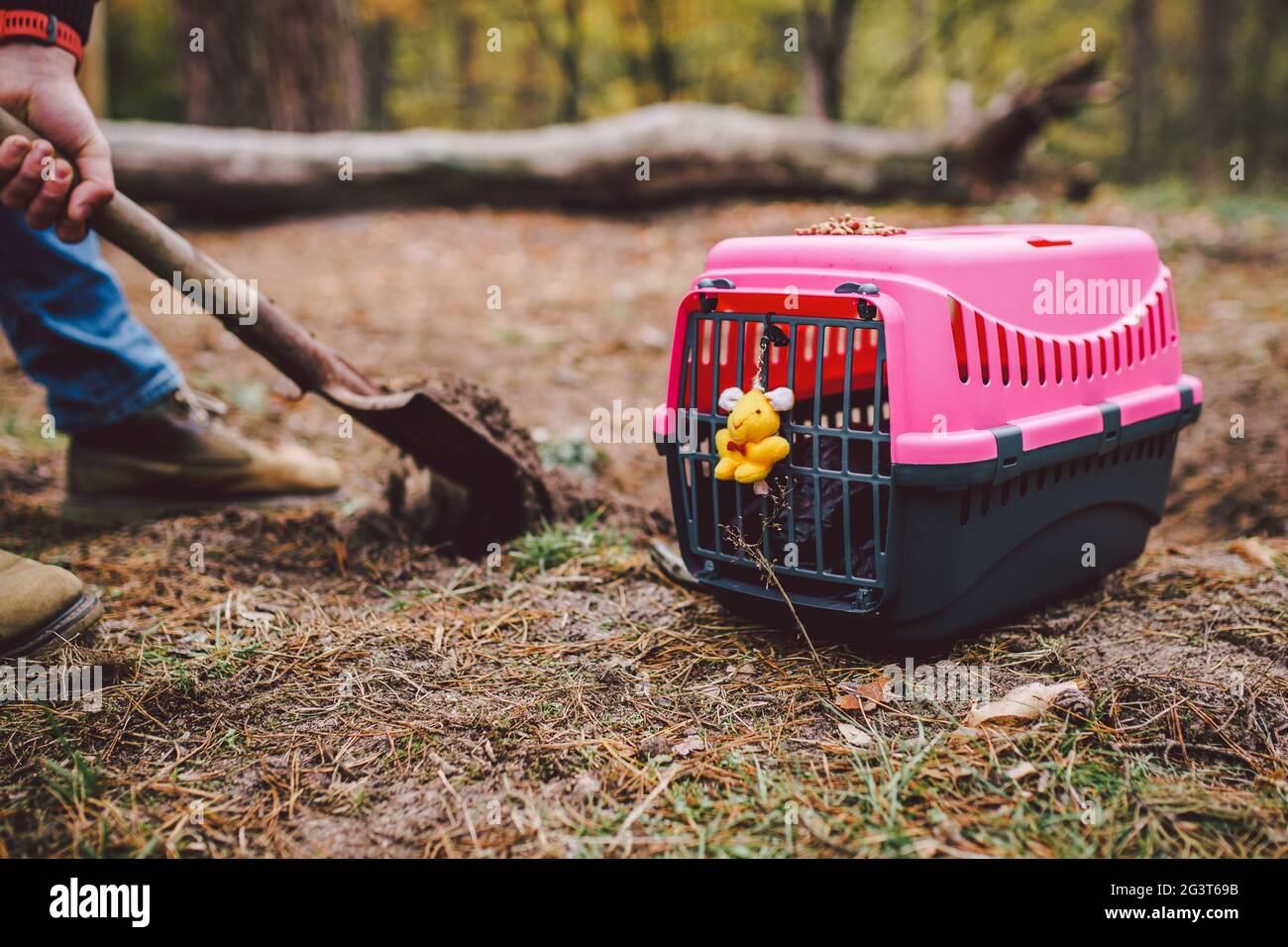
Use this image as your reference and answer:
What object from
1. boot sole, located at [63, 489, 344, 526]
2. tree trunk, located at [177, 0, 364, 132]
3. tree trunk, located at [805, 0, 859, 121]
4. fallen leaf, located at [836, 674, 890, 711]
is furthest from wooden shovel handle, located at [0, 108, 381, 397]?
tree trunk, located at [805, 0, 859, 121]

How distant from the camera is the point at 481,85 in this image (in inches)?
628

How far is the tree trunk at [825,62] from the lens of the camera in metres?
8.90

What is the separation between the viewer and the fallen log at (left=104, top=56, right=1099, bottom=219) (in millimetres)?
5207

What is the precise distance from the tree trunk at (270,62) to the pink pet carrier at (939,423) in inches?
189

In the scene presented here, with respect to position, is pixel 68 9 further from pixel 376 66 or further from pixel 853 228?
pixel 376 66

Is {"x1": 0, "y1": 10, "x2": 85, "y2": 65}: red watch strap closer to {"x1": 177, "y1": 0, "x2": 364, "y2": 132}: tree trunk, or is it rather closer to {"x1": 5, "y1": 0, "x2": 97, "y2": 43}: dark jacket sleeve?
{"x1": 5, "y1": 0, "x2": 97, "y2": 43}: dark jacket sleeve

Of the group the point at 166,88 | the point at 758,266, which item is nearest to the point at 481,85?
the point at 166,88

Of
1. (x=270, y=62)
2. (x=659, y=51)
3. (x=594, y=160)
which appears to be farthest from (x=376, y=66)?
(x=594, y=160)

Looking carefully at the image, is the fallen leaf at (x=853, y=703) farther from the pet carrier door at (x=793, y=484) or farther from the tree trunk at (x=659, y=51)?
the tree trunk at (x=659, y=51)

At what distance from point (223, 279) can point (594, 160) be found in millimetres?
4038

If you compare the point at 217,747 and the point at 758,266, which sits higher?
the point at 758,266

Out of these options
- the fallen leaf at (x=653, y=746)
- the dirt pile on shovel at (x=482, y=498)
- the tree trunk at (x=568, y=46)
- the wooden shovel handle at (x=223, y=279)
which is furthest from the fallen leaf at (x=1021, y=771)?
the tree trunk at (x=568, y=46)
